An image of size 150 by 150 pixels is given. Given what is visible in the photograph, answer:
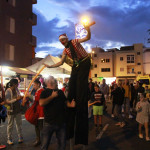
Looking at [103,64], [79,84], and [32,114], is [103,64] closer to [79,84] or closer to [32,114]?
[32,114]

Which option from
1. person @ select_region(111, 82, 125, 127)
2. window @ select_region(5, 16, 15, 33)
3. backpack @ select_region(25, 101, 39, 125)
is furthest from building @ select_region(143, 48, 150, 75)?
backpack @ select_region(25, 101, 39, 125)

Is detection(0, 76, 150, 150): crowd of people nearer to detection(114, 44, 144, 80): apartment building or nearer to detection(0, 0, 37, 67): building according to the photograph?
detection(0, 0, 37, 67): building

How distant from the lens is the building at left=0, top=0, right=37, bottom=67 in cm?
2166

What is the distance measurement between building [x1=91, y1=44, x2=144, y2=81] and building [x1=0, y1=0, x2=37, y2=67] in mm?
28543

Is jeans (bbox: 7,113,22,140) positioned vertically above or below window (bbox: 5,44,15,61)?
below

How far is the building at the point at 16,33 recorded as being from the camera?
21.7 metres

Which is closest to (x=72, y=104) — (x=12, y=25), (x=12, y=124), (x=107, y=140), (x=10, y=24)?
(x=12, y=124)

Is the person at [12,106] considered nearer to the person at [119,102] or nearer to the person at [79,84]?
the person at [79,84]

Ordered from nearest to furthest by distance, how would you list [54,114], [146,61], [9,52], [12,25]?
[54,114], [9,52], [12,25], [146,61]

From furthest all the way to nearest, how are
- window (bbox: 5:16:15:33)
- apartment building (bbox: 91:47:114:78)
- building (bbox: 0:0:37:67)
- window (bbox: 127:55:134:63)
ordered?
1. apartment building (bbox: 91:47:114:78)
2. window (bbox: 127:55:134:63)
3. window (bbox: 5:16:15:33)
4. building (bbox: 0:0:37:67)

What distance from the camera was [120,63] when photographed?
54.2m

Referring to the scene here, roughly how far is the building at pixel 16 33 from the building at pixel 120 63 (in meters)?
28.5

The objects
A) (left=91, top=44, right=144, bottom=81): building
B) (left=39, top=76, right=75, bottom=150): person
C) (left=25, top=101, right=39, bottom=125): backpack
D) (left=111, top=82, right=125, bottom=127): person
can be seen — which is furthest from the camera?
(left=91, top=44, right=144, bottom=81): building

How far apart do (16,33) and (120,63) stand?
118ft
